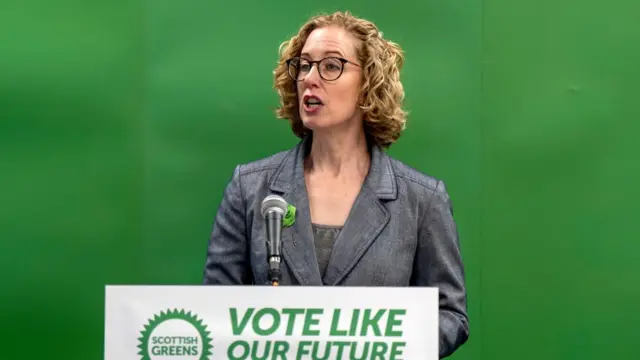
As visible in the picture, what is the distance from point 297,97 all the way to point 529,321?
129 cm

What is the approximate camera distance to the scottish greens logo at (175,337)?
1.85 m

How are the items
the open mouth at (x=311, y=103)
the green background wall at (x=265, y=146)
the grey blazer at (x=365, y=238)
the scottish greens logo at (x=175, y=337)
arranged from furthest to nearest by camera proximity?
the green background wall at (x=265, y=146)
the open mouth at (x=311, y=103)
the grey blazer at (x=365, y=238)
the scottish greens logo at (x=175, y=337)

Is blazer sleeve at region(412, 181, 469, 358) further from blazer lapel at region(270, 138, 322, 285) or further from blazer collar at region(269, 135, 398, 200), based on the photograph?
blazer lapel at region(270, 138, 322, 285)

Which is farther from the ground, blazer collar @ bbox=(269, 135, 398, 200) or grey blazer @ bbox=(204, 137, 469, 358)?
blazer collar @ bbox=(269, 135, 398, 200)

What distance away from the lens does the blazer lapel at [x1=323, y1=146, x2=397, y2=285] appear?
2.47 meters

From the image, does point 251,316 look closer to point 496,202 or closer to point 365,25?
point 365,25

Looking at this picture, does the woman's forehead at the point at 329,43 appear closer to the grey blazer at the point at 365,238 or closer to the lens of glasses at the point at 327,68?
the lens of glasses at the point at 327,68

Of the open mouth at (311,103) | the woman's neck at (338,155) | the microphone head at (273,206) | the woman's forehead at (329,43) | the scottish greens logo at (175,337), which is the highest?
the woman's forehead at (329,43)

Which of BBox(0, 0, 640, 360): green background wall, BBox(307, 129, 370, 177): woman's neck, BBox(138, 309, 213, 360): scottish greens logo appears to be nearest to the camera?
BBox(138, 309, 213, 360): scottish greens logo

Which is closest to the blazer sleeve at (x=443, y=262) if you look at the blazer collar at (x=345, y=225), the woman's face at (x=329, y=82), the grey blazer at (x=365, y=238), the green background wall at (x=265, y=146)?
the grey blazer at (x=365, y=238)

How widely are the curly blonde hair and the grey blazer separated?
111mm

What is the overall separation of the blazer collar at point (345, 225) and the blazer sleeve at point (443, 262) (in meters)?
0.13

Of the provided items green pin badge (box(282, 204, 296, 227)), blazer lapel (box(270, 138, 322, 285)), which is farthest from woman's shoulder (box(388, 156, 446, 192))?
green pin badge (box(282, 204, 296, 227))

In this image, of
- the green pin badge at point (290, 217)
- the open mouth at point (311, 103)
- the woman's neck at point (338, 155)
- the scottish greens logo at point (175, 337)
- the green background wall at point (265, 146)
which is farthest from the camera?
the green background wall at point (265, 146)
